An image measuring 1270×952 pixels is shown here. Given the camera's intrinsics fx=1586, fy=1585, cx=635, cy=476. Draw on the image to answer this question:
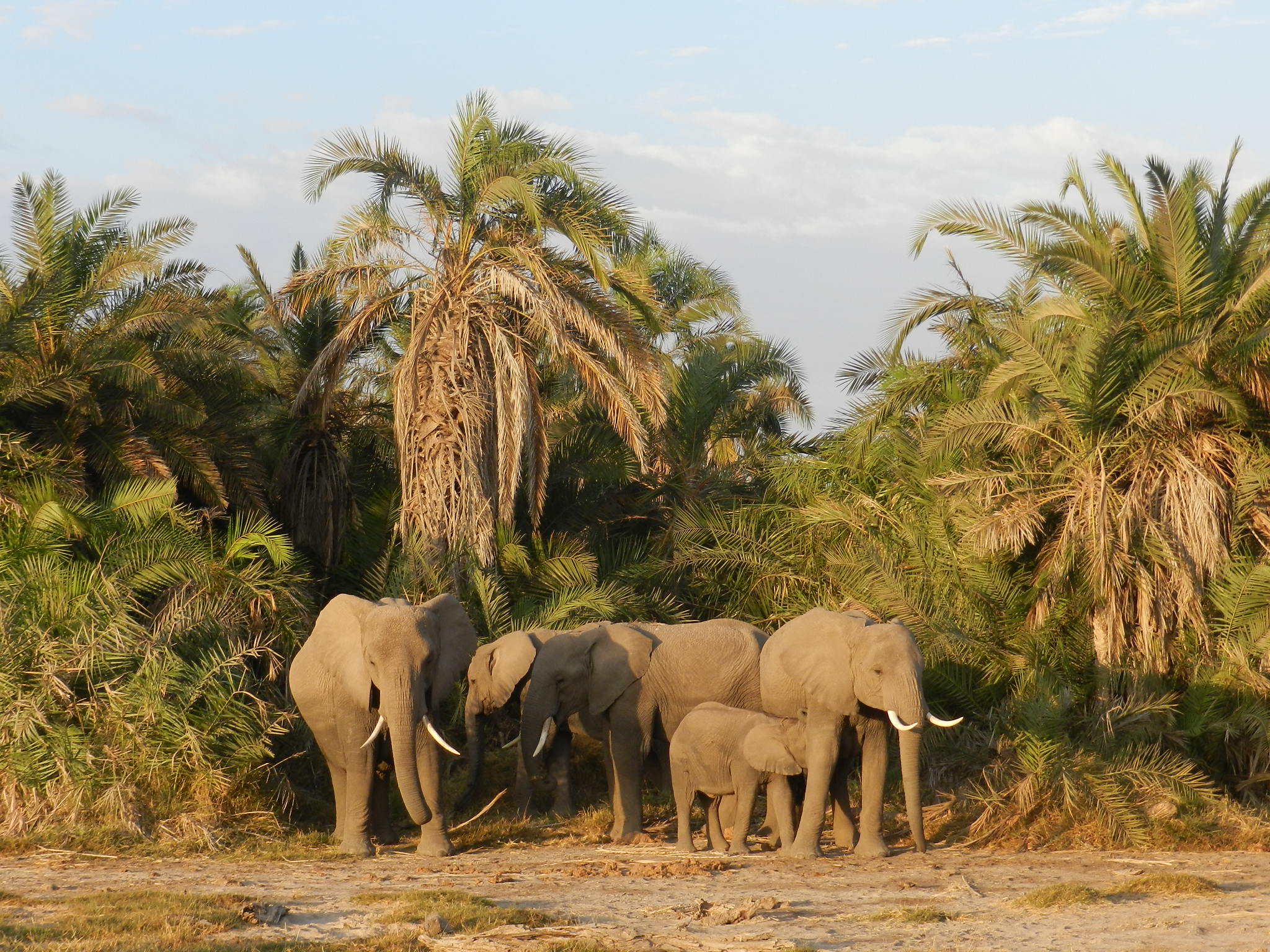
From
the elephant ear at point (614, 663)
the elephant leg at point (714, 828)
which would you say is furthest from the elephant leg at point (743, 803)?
the elephant ear at point (614, 663)

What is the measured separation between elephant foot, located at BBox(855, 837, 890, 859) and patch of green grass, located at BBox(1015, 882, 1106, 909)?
8.26ft

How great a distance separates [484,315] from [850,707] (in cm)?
753

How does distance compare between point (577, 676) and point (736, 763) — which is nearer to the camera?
point (736, 763)

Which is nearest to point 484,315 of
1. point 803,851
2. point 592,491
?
point 592,491

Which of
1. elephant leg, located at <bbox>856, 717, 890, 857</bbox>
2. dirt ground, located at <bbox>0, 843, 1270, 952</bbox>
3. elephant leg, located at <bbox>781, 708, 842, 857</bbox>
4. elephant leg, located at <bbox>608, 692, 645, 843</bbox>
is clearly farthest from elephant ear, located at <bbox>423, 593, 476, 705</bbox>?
elephant leg, located at <bbox>856, 717, 890, 857</bbox>

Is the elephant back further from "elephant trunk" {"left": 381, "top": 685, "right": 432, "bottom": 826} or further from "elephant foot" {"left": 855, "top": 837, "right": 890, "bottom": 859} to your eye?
"elephant trunk" {"left": 381, "top": 685, "right": 432, "bottom": 826}

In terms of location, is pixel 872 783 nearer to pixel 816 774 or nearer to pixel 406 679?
pixel 816 774

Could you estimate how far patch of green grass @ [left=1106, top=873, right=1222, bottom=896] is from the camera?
37.6 ft

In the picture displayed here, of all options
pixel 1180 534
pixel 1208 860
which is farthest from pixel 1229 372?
pixel 1208 860

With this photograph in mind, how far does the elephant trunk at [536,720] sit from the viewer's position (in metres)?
15.7

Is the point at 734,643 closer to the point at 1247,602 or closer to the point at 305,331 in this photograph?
the point at 1247,602

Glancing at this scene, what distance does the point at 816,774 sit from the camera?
13.7 meters

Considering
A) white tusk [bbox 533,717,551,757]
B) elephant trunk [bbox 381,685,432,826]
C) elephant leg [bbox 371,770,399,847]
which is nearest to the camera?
elephant trunk [bbox 381,685,432,826]

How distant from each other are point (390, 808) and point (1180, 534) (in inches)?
329
